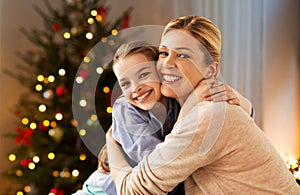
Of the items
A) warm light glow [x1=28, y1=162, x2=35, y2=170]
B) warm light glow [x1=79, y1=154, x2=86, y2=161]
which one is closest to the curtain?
warm light glow [x1=79, y1=154, x2=86, y2=161]

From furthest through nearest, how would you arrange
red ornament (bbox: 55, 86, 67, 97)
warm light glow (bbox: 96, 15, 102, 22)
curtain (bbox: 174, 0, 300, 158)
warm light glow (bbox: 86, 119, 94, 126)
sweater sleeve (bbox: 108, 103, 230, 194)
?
curtain (bbox: 174, 0, 300, 158) < warm light glow (bbox: 96, 15, 102, 22) < red ornament (bbox: 55, 86, 67, 97) < warm light glow (bbox: 86, 119, 94, 126) < sweater sleeve (bbox: 108, 103, 230, 194)

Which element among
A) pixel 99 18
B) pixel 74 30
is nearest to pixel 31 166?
pixel 74 30

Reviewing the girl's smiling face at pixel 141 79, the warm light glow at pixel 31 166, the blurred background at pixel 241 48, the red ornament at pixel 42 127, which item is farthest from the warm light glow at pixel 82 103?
the blurred background at pixel 241 48

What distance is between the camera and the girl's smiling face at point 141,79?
3.63ft

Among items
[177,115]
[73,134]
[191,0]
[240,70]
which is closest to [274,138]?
[240,70]

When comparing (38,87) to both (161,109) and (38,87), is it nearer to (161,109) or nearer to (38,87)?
(38,87)

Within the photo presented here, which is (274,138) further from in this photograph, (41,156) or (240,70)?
(41,156)

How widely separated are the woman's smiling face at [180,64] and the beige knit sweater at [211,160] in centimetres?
5

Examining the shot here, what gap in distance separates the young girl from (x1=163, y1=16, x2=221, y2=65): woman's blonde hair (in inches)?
2.7

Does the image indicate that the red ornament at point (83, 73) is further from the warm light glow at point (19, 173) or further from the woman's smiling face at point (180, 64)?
the warm light glow at point (19, 173)

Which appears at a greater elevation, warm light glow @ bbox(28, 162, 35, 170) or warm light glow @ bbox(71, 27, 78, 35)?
warm light glow @ bbox(71, 27, 78, 35)

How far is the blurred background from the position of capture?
9.96ft

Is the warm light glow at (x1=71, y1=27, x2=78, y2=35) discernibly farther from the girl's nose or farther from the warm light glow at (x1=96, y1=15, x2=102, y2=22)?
the girl's nose

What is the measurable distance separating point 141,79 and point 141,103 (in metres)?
0.06
